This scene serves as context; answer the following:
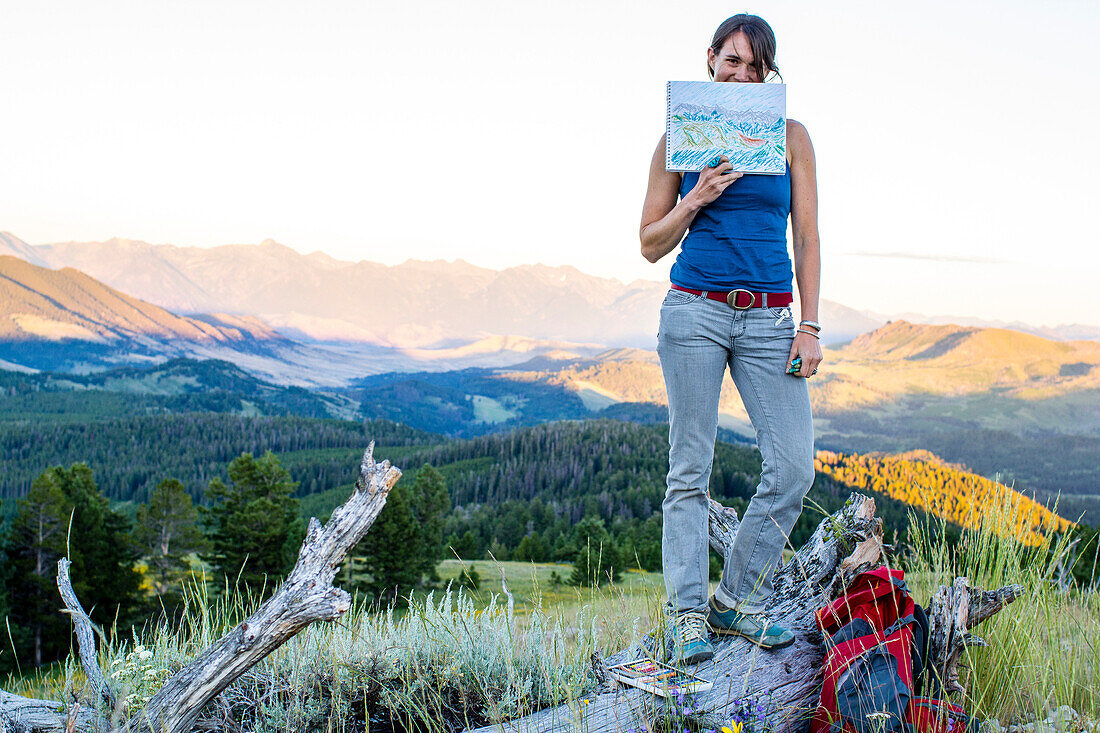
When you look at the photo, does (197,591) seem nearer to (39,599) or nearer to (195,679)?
(195,679)

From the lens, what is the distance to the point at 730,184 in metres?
3.68

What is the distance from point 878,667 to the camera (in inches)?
128

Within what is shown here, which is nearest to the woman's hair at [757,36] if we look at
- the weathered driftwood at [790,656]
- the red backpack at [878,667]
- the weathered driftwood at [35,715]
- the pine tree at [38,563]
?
the weathered driftwood at [790,656]

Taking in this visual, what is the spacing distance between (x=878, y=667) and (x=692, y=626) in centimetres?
87

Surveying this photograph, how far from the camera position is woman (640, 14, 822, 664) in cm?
366

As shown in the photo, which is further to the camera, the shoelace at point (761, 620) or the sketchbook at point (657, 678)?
the shoelace at point (761, 620)

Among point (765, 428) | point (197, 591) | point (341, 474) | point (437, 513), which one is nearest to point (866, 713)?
point (765, 428)

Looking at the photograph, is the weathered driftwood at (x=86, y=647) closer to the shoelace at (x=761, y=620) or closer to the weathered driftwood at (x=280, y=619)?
the weathered driftwood at (x=280, y=619)

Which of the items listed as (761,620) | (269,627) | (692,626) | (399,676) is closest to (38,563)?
(399,676)

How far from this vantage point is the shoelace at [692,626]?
364 centimetres

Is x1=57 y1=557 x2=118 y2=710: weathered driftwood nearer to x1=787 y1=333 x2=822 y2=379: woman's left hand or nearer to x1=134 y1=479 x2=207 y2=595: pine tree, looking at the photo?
x1=787 y1=333 x2=822 y2=379: woman's left hand

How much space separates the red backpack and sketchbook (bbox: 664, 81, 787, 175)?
7.55 feet

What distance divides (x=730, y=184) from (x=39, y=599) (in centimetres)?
4797

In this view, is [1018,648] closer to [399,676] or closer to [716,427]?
[716,427]
